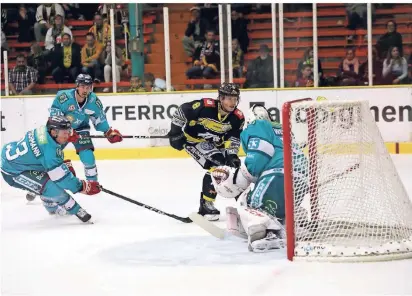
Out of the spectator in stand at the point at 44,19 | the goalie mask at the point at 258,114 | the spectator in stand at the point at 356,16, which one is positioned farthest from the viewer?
the spectator in stand at the point at 44,19

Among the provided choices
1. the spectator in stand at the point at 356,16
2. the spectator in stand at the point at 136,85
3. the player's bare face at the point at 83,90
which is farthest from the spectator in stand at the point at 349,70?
the player's bare face at the point at 83,90

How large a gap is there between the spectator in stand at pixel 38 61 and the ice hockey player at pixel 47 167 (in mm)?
3906

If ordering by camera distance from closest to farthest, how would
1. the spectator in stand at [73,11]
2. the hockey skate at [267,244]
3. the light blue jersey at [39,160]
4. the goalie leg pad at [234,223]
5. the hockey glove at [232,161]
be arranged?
the hockey skate at [267,244] < the goalie leg pad at [234,223] < the light blue jersey at [39,160] < the hockey glove at [232,161] < the spectator in stand at [73,11]

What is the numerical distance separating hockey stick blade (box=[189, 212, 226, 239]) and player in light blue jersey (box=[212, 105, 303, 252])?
0.18 m

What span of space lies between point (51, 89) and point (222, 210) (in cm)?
372

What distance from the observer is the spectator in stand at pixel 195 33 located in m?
9.12

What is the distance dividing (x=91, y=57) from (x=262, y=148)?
206 inches

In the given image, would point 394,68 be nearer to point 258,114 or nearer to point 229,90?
point 229,90

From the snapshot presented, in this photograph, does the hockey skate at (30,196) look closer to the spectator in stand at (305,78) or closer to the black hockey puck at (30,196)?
the black hockey puck at (30,196)

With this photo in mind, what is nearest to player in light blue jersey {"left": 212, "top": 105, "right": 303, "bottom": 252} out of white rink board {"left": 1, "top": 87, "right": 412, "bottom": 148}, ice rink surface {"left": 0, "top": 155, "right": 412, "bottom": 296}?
ice rink surface {"left": 0, "top": 155, "right": 412, "bottom": 296}

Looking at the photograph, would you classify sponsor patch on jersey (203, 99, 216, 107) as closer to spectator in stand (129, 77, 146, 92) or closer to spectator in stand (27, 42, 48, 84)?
spectator in stand (129, 77, 146, 92)

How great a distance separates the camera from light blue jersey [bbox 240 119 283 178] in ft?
14.0

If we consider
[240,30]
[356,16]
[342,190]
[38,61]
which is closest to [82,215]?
[342,190]

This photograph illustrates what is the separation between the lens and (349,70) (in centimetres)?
877
